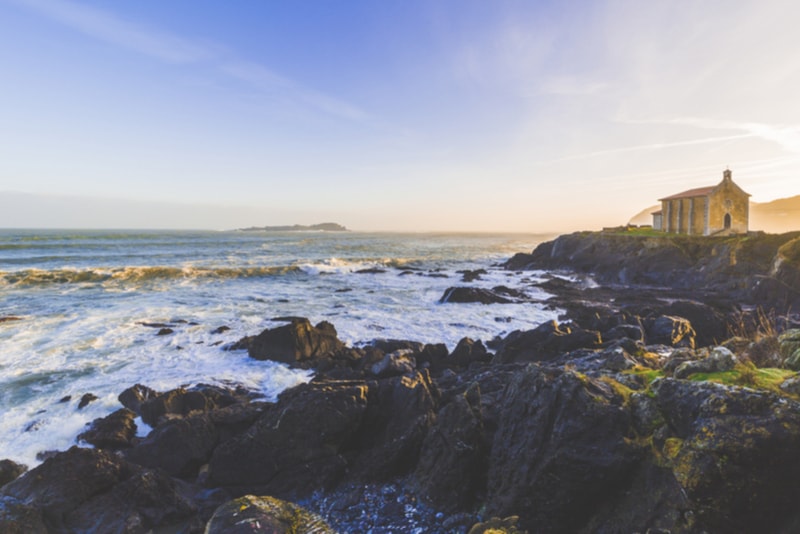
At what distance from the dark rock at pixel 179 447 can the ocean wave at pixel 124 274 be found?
32.3m

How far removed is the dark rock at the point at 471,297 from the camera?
84.1 feet

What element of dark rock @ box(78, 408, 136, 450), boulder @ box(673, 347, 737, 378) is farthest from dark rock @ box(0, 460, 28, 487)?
boulder @ box(673, 347, 737, 378)

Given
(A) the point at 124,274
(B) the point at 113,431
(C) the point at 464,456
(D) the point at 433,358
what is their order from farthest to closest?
(A) the point at 124,274
(D) the point at 433,358
(B) the point at 113,431
(C) the point at 464,456

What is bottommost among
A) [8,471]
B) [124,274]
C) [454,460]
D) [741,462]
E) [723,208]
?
[8,471]

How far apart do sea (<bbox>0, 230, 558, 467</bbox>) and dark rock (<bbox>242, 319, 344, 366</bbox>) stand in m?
0.48

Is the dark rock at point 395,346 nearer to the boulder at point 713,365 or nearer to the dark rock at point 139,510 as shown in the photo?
the dark rock at point 139,510

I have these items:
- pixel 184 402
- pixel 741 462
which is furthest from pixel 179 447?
pixel 741 462

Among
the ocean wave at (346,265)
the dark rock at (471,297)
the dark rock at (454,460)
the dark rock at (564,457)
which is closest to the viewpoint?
the dark rock at (564,457)

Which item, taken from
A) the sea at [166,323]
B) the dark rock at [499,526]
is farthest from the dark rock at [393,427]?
the sea at [166,323]

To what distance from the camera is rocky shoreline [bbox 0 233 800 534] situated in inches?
163

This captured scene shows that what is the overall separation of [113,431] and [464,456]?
8.32 m

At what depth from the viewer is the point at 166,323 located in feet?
65.1

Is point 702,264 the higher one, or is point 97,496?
point 702,264

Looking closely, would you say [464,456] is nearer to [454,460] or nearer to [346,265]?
[454,460]
